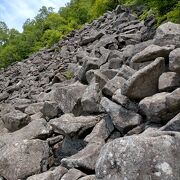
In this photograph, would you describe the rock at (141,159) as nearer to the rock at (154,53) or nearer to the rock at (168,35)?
the rock at (154,53)

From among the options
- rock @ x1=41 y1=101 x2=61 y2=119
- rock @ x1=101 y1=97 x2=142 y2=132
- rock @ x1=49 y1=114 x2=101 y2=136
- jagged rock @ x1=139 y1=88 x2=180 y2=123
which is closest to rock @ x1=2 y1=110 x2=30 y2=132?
rock @ x1=41 y1=101 x2=61 y2=119

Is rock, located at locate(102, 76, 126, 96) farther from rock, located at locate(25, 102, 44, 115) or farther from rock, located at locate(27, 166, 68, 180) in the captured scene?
rock, located at locate(25, 102, 44, 115)

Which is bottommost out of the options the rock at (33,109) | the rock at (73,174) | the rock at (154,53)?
the rock at (73,174)

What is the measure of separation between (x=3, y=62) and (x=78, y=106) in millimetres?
50011

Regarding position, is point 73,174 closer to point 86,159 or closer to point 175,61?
point 86,159

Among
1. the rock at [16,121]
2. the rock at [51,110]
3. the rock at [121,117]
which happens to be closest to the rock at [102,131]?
the rock at [121,117]

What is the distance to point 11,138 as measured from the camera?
504 inches

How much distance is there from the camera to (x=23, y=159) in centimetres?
Result: 1108

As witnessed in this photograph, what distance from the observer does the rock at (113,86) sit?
12008mm

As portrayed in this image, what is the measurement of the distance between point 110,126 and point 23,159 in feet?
8.56

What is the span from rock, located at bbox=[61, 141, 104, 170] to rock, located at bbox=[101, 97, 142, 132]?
77cm

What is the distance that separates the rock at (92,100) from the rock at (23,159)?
1.77 metres

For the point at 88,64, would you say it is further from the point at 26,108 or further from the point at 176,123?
the point at 176,123

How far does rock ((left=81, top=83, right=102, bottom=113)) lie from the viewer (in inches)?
481
